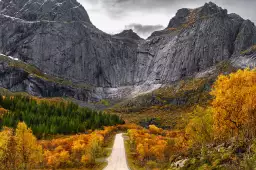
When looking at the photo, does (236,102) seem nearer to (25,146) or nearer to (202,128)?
(202,128)

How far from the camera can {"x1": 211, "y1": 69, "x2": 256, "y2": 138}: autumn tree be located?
36.8 metres

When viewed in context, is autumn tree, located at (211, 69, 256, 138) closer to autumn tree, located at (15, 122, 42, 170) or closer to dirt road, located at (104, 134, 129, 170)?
dirt road, located at (104, 134, 129, 170)

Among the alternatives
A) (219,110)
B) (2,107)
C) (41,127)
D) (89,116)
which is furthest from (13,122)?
(219,110)

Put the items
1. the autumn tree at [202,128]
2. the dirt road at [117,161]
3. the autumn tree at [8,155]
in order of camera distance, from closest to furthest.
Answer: the autumn tree at [8,155] < the autumn tree at [202,128] < the dirt road at [117,161]

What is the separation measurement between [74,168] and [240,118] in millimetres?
57511

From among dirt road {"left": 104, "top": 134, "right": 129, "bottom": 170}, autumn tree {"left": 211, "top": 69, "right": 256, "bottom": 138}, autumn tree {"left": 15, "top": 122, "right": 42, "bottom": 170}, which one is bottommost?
dirt road {"left": 104, "top": 134, "right": 129, "bottom": 170}

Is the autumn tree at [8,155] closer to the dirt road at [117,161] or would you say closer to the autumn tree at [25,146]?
the autumn tree at [25,146]

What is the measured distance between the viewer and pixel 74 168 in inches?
3199

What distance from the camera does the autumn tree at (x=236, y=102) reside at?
3684 cm

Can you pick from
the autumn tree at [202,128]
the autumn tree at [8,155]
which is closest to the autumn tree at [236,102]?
the autumn tree at [202,128]

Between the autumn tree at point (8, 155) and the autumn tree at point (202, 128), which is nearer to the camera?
the autumn tree at point (8, 155)

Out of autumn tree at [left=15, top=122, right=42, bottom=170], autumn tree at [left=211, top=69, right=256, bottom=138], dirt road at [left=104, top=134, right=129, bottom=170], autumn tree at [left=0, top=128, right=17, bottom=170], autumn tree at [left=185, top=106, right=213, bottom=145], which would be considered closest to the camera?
autumn tree at [left=211, top=69, right=256, bottom=138]

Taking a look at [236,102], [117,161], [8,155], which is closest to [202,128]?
[236,102]

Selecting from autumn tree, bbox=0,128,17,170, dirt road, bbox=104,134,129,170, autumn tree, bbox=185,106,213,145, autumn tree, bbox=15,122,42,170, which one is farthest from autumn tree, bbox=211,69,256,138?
autumn tree, bbox=15,122,42,170
